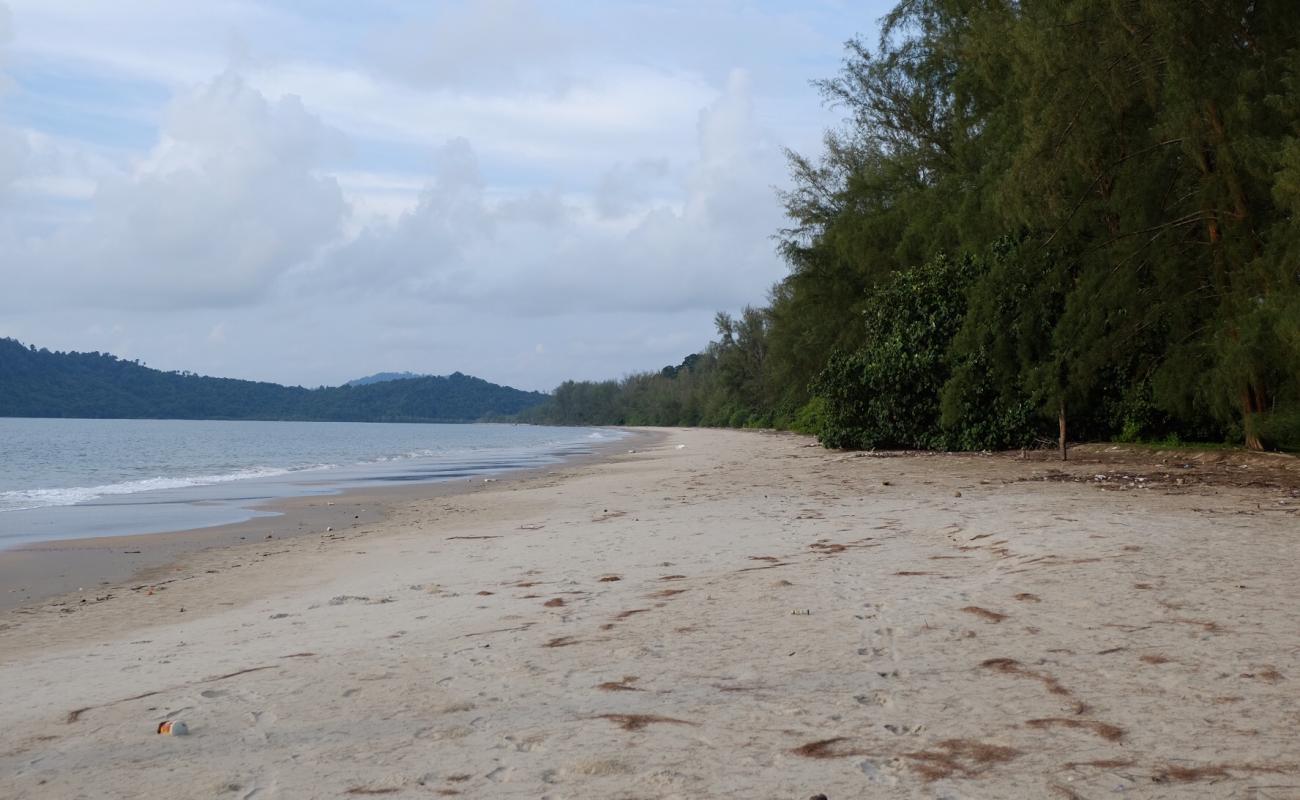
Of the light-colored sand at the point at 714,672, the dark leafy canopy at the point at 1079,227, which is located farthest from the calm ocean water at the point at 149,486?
Answer: the dark leafy canopy at the point at 1079,227

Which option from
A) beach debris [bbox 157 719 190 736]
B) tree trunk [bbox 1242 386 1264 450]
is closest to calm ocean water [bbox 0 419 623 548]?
beach debris [bbox 157 719 190 736]

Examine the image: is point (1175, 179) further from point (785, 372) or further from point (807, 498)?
point (785, 372)

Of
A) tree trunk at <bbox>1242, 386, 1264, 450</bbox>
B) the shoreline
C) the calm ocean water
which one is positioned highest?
tree trunk at <bbox>1242, 386, 1264, 450</bbox>

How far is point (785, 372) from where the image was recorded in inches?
1656

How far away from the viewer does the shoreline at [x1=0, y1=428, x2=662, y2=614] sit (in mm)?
9141

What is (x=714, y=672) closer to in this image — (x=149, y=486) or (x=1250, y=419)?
(x=1250, y=419)

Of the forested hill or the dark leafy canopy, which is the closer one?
the dark leafy canopy

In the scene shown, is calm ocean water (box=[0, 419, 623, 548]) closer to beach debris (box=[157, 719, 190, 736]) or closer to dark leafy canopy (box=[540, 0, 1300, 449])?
beach debris (box=[157, 719, 190, 736])

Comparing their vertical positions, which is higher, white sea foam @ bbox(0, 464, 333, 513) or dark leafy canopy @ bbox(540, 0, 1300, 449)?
dark leafy canopy @ bbox(540, 0, 1300, 449)

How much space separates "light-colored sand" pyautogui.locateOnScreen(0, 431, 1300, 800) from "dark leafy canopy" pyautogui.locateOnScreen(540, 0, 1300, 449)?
7554 mm

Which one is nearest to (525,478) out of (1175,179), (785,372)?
(1175,179)

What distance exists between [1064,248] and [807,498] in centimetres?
878

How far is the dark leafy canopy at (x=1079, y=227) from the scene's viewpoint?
13.4 meters

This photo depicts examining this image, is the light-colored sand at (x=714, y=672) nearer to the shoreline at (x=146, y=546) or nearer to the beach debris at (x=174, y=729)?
the beach debris at (x=174, y=729)
